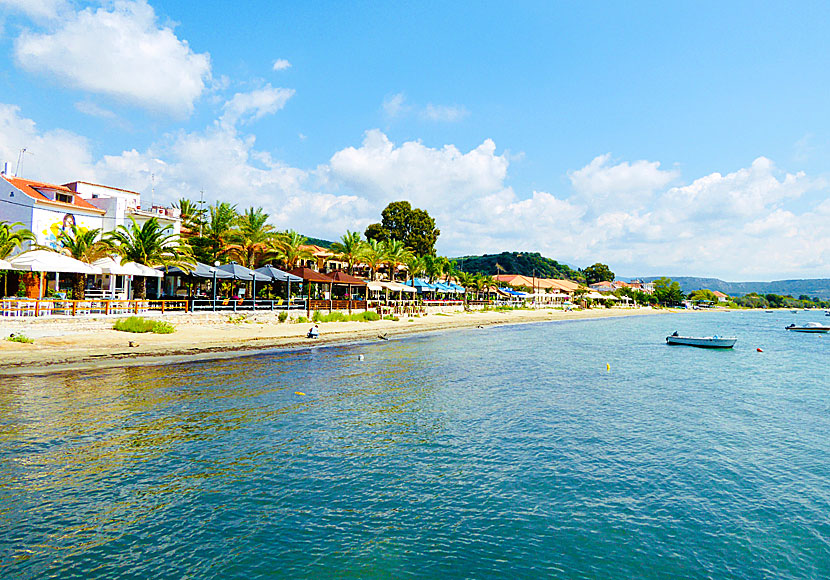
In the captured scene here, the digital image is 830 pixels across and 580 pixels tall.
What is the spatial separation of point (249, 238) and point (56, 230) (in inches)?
552

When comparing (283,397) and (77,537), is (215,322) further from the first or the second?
(77,537)

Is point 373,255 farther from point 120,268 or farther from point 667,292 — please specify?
point 667,292

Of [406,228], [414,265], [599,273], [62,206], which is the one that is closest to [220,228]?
[62,206]

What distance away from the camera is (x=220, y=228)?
150ft

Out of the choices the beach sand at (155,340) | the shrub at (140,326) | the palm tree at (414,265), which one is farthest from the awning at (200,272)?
the palm tree at (414,265)

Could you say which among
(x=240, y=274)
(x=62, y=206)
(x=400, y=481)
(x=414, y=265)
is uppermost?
(x=62, y=206)

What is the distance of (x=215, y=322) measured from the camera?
32.4 m

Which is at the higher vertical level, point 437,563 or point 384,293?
point 384,293

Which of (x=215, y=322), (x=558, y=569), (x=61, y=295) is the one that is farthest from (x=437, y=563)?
(x=61, y=295)

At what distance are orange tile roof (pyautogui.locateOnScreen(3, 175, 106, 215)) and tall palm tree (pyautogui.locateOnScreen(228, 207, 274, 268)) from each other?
10.6 metres

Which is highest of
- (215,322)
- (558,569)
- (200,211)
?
(200,211)

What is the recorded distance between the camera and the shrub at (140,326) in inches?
1023

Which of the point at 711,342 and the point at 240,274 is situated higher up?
the point at 240,274

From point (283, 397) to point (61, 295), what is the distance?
73.8 feet
